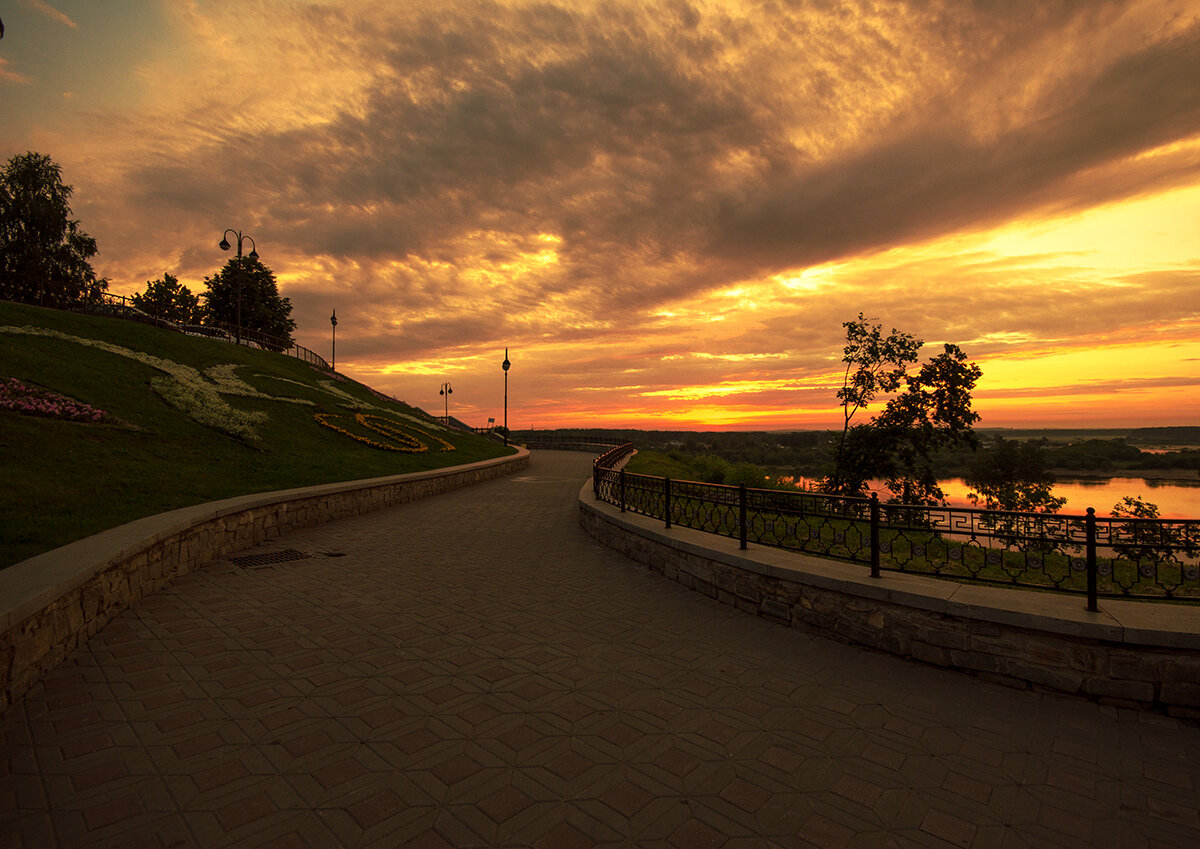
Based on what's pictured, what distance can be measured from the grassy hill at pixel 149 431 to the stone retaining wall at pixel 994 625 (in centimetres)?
880

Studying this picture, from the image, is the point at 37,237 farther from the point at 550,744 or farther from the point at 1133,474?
the point at 1133,474

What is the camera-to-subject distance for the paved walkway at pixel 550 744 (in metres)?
2.93

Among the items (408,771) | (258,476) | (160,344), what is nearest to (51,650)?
(408,771)

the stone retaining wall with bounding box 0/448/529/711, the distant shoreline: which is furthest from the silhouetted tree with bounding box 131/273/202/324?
the distant shoreline

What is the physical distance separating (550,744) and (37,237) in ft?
188

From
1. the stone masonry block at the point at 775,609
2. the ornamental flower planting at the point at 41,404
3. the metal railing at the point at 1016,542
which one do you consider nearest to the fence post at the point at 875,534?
the metal railing at the point at 1016,542

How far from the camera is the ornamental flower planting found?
12648 millimetres

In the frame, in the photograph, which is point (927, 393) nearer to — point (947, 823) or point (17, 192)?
point (947, 823)

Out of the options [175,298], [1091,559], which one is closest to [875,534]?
[1091,559]

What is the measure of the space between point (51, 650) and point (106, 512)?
5.38 metres

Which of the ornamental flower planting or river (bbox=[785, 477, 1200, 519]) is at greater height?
the ornamental flower planting

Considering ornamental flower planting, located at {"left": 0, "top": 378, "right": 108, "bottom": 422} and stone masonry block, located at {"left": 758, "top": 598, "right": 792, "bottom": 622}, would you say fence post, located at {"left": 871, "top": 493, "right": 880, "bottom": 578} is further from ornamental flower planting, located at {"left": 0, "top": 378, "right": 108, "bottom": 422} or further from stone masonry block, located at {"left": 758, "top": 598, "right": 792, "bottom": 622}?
ornamental flower planting, located at {"left": 0, "top": 378, "right": 108, "bottom": 422}

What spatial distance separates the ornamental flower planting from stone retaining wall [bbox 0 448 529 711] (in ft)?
22.1

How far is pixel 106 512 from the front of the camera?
8.98m
